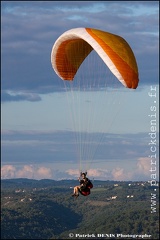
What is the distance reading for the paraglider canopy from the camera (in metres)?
50.6

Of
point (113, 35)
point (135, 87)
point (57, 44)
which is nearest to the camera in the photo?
point (135, 87)

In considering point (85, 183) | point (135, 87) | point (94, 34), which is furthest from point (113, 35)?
point (85, 183)

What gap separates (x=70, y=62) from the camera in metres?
59.9

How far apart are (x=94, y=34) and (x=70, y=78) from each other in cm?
794

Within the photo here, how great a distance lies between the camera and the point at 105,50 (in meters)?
51.4

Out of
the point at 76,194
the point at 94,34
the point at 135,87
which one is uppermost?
the point at 94,34

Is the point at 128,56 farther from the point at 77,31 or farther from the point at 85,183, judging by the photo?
the point at 85,183

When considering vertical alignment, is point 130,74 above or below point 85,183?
above

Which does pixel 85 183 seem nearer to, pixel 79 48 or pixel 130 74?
pixel 130 74

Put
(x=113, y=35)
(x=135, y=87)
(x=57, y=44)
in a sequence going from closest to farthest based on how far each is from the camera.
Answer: (x=135, y=87), (x=113, y=35), (x=57, y=44)

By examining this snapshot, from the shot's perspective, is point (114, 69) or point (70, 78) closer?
point (114, 69)

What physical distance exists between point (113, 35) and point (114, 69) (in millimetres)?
3673

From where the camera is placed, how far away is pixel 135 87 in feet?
164

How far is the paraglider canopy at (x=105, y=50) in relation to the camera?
5056 centimetres
